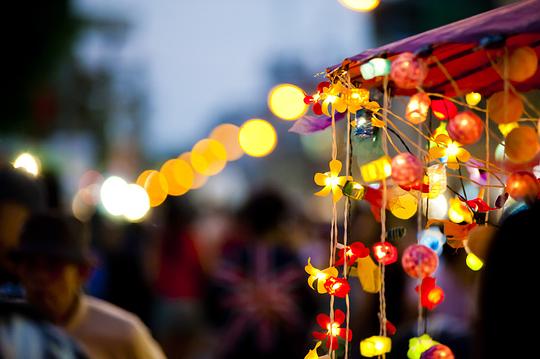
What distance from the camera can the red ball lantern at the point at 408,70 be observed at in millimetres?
2410

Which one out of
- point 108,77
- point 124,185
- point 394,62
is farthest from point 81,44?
point 394,62

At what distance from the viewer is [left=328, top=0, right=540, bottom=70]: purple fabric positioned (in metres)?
2.29

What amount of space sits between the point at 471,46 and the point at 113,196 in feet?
34.0

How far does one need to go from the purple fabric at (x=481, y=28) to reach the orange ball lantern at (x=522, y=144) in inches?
12.6

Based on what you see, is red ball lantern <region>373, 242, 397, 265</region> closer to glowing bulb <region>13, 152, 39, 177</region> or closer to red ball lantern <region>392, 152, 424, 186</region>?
red ball lantern <region>392, 152, 424, 186</region>

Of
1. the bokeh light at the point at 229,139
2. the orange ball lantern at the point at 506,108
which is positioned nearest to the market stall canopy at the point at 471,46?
the orange ball lantern at the point at 506,108

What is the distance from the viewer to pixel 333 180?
2.79 metres

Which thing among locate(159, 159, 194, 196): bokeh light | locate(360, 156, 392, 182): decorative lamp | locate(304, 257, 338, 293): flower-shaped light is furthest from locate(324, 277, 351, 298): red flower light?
locate(159, 159, 194, 196): bokeh light

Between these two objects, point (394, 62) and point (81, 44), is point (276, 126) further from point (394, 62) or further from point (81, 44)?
point (394, 62)

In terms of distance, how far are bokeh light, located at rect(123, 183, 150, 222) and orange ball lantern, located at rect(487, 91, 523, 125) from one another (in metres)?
9.08

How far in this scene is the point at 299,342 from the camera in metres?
6.14

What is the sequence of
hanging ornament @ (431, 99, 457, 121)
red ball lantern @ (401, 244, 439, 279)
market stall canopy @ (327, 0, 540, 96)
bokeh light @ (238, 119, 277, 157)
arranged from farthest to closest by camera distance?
bokeh light @ (238, 119, 277, 157) < hanging ornament @ (431, 99, 457, 121) < red ball lantern @ (401, 244, 439, 279) < market stall canopy @ (327, 0, 540, 96)

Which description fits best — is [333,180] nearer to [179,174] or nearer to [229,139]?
[179,174]

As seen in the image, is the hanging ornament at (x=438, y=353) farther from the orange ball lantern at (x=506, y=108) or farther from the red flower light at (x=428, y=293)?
the orange ball lantern at (x=506, y=108)
